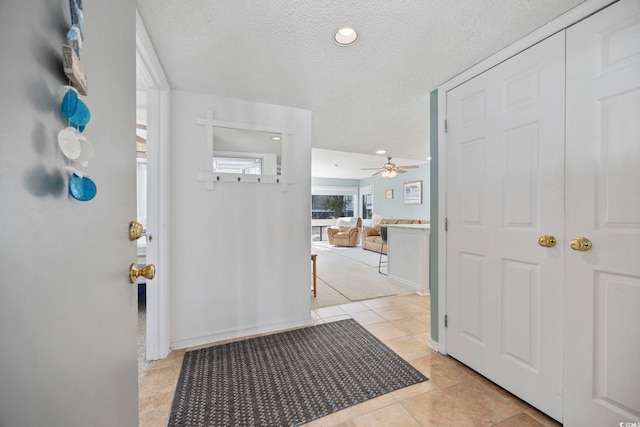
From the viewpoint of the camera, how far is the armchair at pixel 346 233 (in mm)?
8336

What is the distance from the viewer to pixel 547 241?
1396 millimetres

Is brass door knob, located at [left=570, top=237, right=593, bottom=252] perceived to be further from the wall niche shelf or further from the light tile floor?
the wall niche shelf

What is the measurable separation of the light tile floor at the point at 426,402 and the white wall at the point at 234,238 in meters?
0.42

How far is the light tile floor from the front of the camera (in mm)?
1386

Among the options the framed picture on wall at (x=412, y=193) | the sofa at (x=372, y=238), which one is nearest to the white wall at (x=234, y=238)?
the sofa at (x=372, y=238)

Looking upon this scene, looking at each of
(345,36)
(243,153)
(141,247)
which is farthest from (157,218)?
(345,36)

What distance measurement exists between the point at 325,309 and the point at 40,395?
275 cm

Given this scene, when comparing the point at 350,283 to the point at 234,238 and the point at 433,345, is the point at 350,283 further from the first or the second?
the point at 234,238

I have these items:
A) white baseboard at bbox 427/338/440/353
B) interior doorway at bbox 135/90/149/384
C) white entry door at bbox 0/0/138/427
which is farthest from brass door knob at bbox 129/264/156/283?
white baseboard at bbox 427/338/440/353

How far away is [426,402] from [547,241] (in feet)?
3.83

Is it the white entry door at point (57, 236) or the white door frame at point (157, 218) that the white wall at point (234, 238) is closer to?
the white door frame at point (157, 218)

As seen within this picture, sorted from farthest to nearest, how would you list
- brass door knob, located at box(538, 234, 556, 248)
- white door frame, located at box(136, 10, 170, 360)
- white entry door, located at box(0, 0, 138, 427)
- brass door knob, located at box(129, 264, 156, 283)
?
white door frame, located at box(136, 10, 170, 360) < brass door knob, located at box(538, 234, 556, 248) < brass door knob, located at box(129, 264, 156, 283) < white entry door, located at box(0, 0, 138, 427)

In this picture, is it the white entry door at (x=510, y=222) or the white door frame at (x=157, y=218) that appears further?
the white door frame at (x=157, y=218)

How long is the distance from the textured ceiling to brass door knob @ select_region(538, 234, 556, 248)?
1.17m
